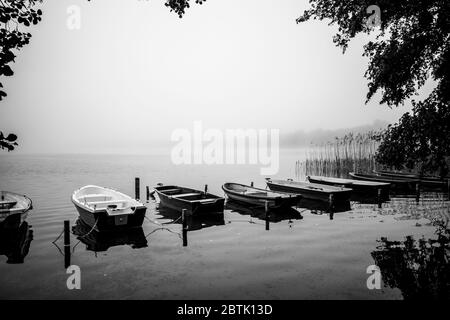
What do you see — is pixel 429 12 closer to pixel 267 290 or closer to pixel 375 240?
pixel 375 240

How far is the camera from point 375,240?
1302cm

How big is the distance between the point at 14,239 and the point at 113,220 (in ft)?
15.8

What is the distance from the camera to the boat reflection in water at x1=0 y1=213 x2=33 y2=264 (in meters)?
11.6

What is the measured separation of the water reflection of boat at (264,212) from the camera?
58.7ft

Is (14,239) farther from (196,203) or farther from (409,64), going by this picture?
(409,64)

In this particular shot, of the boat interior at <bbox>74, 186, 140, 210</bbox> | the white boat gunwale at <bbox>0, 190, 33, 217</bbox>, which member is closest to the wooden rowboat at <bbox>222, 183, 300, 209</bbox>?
the boat interior at <bbox>74, 186, 140, 210</bbox>

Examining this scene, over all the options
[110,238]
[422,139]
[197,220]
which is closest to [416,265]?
[422,139]

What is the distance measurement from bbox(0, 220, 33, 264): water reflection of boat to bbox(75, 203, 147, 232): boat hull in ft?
9.25

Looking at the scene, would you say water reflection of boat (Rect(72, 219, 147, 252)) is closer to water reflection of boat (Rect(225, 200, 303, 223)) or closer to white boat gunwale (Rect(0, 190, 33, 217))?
white boat gunwale (Rect(0, 190, 33, 217))

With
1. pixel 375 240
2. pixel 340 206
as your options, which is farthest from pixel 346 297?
pixel 340 206

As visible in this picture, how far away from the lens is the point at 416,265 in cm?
962

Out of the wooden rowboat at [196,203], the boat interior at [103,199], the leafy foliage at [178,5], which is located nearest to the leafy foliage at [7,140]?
the leafy foliage at [178,5]

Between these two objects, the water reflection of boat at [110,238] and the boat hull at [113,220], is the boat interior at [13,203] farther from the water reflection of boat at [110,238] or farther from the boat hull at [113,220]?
the boat hull at [113,220]

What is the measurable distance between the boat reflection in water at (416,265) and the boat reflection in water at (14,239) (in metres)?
13.5
